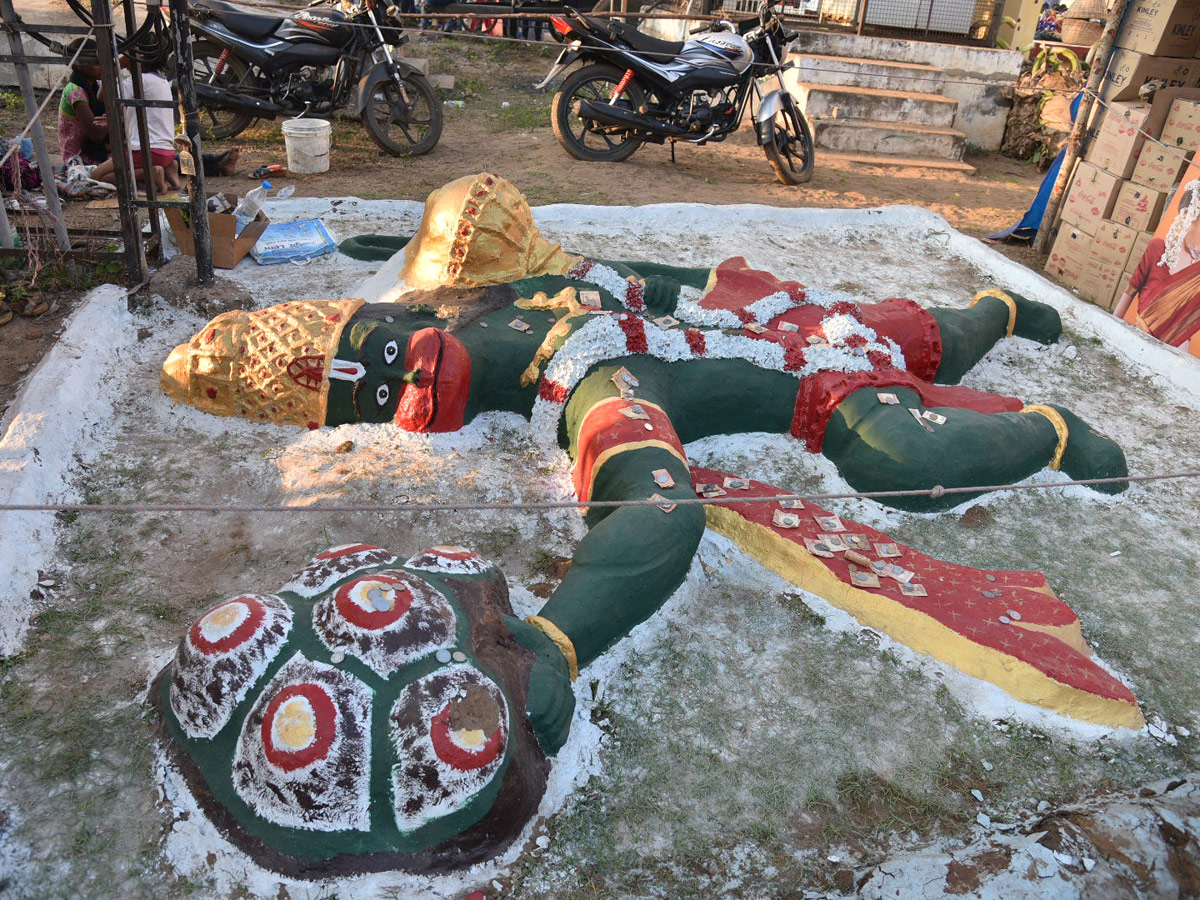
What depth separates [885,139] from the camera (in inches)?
382

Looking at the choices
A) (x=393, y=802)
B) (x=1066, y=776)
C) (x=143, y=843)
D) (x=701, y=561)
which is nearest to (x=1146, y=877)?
(x=1066, y=776)

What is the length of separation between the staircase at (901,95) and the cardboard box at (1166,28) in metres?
3.40

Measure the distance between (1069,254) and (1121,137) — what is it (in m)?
0.87

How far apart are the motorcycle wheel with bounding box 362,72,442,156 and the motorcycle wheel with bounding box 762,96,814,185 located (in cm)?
321

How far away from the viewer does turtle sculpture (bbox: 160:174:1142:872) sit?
2.24 m

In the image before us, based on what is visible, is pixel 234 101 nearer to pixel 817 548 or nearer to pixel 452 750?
pixel 817 548

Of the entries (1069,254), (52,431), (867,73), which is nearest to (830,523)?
(52,431)

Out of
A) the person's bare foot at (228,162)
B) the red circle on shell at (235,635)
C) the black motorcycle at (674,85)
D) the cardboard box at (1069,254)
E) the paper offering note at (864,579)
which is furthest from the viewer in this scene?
the black motorcycle at (674,85)

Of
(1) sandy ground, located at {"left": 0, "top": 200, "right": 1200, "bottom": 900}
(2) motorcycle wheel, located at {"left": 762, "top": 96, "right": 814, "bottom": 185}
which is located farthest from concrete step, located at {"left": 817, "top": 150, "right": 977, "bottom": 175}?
(1) sandy ground, located at {"left": 0, "top": 200, "right": 1200, "bottom": 900}

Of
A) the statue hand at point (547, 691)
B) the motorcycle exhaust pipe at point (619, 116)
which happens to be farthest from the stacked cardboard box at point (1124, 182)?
the statue hand at point (547, 691)

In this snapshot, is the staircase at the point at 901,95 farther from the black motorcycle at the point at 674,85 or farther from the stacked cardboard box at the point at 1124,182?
the stacked cardboard box at the point at 1124,182

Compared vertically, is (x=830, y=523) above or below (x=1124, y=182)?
below

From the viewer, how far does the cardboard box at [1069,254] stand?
21.1 feet

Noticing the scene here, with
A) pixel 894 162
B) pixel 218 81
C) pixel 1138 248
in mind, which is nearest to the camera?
pixel 1138 248
